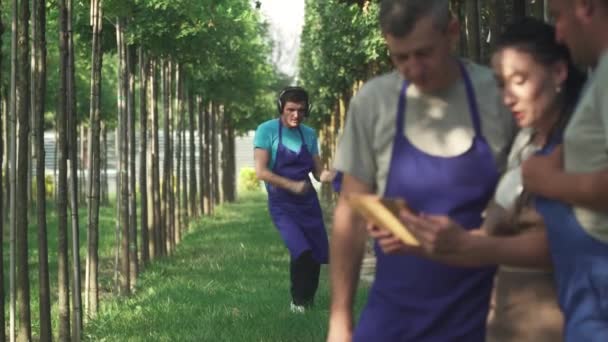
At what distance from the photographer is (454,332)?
12.2ft

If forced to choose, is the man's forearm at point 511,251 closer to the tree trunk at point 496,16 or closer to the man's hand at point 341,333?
the man's hand at point 341,333

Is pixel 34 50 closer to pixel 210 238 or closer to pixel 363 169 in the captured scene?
pixel 363 169

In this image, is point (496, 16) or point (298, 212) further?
point (298, 212)

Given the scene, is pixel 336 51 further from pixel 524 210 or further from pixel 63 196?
pixel 524 210

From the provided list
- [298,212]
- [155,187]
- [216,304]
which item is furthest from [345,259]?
[155,187]

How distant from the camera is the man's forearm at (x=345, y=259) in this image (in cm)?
378

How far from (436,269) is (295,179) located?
7.17 m

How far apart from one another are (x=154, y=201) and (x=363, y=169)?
17.0m

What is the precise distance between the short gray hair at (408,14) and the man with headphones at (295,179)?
6.83m

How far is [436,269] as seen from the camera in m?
3.68

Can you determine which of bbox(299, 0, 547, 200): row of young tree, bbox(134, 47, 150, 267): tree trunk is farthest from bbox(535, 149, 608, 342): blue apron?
bbox(134, 47, 150, 267): tree trunk

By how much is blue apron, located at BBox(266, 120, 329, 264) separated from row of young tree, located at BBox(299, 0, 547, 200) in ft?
4.99

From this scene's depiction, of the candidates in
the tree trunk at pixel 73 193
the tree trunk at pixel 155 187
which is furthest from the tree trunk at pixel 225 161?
the tree trunk at pixel 73 193

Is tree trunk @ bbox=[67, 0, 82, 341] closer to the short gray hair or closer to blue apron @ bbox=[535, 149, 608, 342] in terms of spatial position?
the short gray hair
